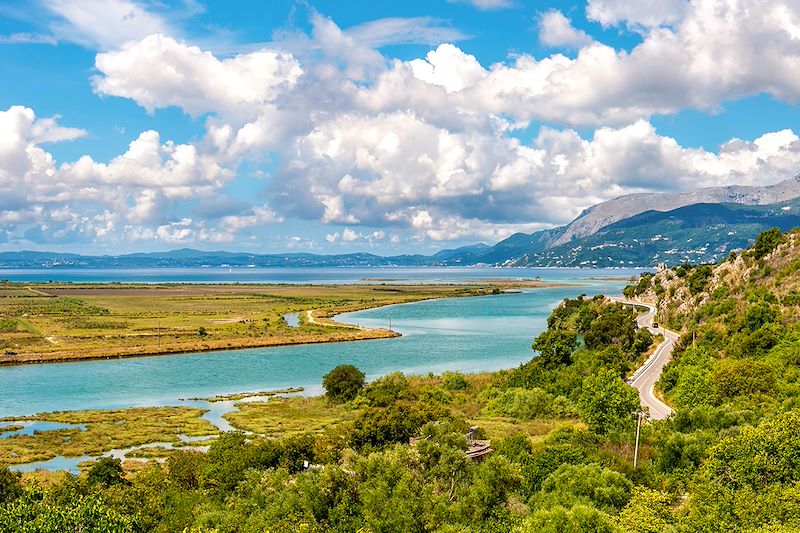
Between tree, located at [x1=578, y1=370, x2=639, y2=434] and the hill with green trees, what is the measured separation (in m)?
0.15

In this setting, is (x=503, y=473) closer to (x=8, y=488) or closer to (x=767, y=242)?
(x=8, y=488)

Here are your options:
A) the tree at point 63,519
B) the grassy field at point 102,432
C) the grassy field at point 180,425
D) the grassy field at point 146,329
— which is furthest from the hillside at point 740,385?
the grassy field at point 146,329

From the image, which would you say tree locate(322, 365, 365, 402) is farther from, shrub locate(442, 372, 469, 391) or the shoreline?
the shoreline

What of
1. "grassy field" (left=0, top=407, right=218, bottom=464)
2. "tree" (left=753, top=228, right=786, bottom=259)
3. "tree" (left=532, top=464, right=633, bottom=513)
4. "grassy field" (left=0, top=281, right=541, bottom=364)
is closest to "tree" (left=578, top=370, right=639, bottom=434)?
"tree" (left=532, top=464, right=633, bottom=513)

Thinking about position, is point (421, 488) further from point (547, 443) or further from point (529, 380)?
point (529, 380)

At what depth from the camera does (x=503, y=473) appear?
3316cm

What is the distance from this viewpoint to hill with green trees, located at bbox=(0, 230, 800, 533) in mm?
28016

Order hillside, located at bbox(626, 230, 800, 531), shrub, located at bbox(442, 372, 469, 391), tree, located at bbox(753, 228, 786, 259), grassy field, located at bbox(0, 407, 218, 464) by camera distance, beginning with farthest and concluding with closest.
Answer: tree, located at bbox(753, 228, 786, 259) < shrub, located at bbox(442, 372, 469, 391) < grassy field, located at bbox(0, 407, 218, 464) < hillside, located at bbox(626, 230, 800, 531)

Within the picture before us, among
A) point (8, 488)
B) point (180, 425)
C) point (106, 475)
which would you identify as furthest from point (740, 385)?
point (8, 488)

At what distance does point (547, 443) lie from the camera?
45.2m

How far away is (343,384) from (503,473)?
4035cm

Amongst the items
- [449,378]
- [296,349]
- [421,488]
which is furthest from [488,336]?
[421,488]

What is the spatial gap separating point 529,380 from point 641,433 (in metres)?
28.0

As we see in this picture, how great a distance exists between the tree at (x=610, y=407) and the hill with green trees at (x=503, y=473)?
0.15m
